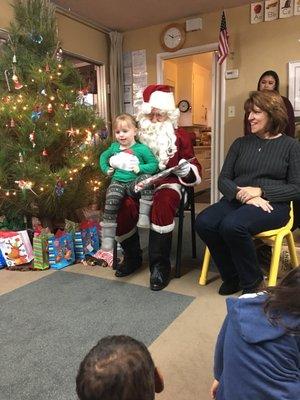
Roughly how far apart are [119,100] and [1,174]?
2518 mm

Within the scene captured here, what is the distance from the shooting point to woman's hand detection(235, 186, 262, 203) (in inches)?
74.0

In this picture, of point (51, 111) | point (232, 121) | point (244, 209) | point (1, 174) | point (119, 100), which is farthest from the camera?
point (119, 100)

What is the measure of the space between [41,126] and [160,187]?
1026mm

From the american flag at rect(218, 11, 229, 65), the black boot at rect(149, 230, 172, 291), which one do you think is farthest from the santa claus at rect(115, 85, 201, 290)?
the american flag at rect(218, 11, 229, 65)

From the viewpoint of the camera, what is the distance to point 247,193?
1889 millimetres

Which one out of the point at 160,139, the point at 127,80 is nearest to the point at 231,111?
the point at 127,80

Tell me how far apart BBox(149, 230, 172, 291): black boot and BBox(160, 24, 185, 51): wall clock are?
2.87 meters

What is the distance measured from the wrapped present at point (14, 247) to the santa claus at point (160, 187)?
0.72m

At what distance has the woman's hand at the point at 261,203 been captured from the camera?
183 centimetres

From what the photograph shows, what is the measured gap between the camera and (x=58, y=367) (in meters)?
1.38

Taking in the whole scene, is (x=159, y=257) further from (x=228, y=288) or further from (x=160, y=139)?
(x=160, y=139)

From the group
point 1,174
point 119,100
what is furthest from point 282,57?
point 1,174

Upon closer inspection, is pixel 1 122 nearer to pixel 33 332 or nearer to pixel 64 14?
pixel 33 332

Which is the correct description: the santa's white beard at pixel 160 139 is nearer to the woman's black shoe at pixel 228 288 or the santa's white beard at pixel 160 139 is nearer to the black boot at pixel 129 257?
the black boot at pixel 129 257
